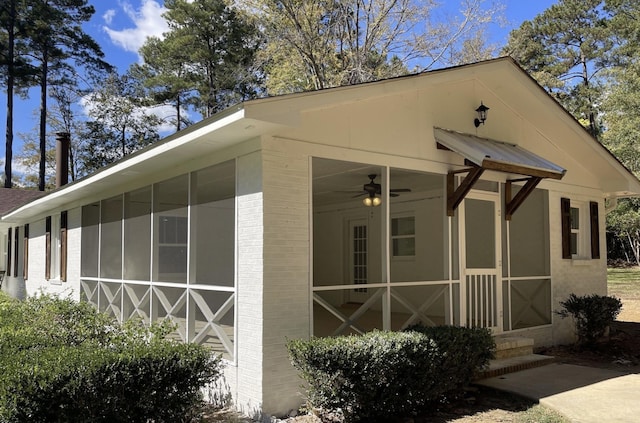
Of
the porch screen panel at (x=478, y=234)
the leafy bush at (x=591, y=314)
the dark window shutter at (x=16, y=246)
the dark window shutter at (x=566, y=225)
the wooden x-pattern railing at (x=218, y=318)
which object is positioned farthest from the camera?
the dark window shutter at (x=16, y=246)

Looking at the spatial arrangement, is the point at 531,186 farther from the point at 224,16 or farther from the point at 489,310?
the point at 224,16

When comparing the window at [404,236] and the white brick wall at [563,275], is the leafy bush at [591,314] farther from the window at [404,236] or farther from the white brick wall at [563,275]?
the window at [404,236]

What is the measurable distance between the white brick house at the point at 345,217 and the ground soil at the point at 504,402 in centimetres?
34

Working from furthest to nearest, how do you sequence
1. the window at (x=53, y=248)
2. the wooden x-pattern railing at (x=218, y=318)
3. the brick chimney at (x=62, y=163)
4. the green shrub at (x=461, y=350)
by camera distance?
1. the brick chimney at (x=62, y=163)
2. the window at (x=53, y=248)
3. the wooden x-pattern railing at (x=218, y=318)
4. the green shrub at (x=461, y=350)

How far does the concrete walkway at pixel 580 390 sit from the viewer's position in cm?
510

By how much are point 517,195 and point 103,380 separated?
20.2 ft

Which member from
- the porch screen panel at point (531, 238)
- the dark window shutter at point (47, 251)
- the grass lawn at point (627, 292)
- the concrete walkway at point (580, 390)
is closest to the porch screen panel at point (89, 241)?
the dark window shutter at point (47, 251)

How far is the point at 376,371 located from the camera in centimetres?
477

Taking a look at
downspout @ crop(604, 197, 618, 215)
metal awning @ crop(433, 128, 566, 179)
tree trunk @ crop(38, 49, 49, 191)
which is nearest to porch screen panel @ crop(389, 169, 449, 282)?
metal awning @ crop(433, 128, 566, 179)

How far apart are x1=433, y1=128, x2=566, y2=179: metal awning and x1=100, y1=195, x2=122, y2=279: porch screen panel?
6.12 meters

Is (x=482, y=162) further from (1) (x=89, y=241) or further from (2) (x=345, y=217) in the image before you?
(1) (x=89, y=241)

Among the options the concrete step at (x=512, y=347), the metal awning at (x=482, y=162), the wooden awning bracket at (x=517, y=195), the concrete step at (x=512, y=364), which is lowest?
the concrete step at (x=512, y=364)

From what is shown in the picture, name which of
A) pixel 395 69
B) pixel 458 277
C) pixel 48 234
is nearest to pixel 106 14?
pixel 395 69

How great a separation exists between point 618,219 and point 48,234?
21.4 meters
